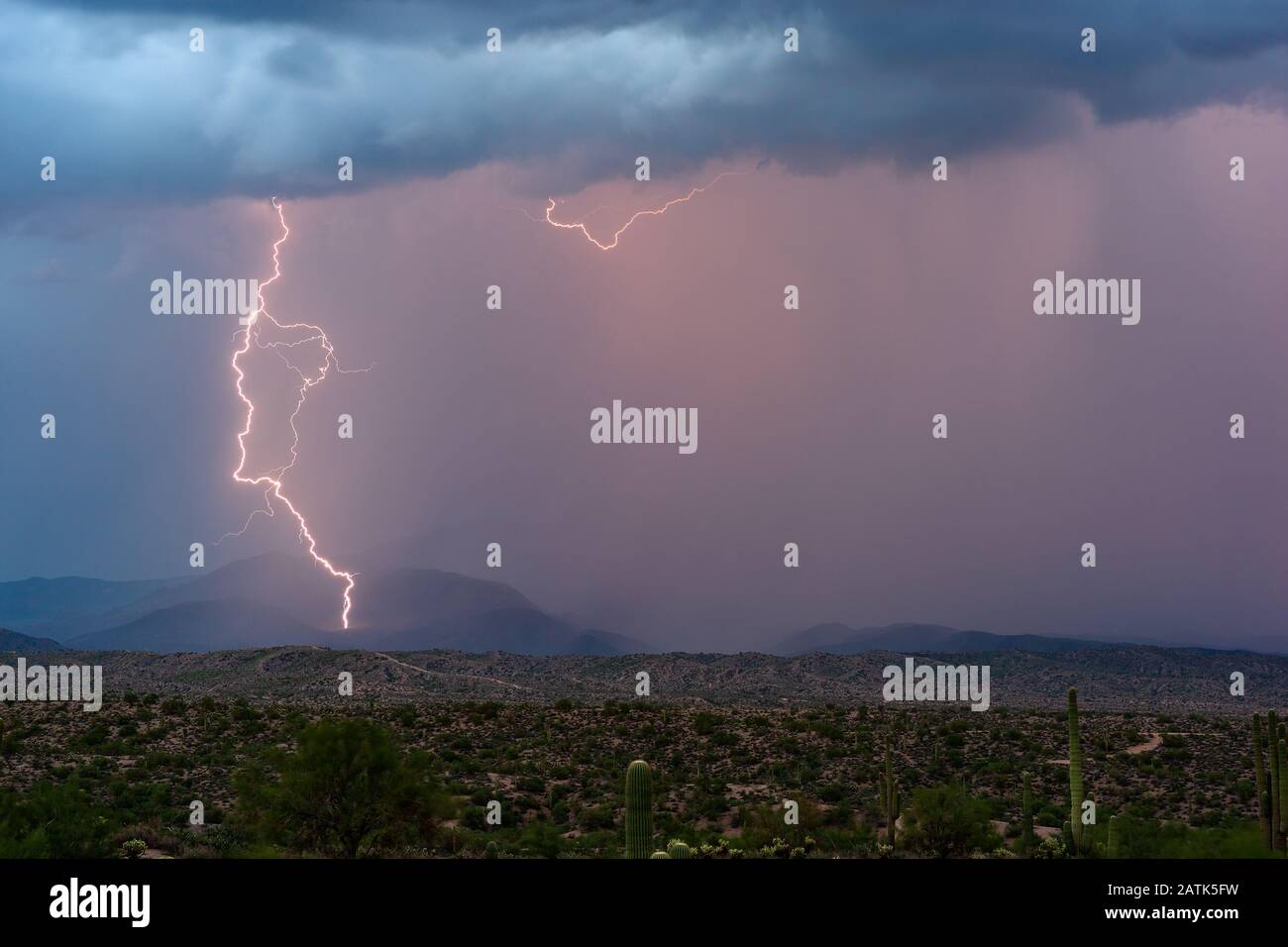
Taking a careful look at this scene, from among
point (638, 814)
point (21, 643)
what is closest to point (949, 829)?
point (638, 814)

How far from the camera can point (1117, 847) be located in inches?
1004

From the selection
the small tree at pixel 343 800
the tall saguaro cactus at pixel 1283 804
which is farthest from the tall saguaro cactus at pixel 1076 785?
the small tree at pixel 343 800

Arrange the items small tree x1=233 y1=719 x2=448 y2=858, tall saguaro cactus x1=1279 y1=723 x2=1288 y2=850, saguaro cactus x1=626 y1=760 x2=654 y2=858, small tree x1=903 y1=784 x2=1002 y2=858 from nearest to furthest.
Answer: saguaro cactus x1=626 y1=760 x2=654 y2=858
tall saguaro cactus x1=1279 y1=723 x2=1288 y2=850
small tree x1=233 y1=719 x2=448 y2=858
small tree x1=903 y1=784 x2=1002 y2=858

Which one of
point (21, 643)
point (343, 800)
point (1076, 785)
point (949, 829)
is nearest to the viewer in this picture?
point (1076, 785)

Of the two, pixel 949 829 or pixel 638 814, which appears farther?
pixel 949 829

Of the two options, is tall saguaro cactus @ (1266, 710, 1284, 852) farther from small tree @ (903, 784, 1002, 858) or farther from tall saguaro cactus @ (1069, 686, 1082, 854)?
small tree @ (903, 784, 1002, 858)

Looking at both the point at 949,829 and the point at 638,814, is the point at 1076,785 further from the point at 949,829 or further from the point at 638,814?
the point at 638,814

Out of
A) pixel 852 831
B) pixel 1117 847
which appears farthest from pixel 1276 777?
A: pixel 852 831

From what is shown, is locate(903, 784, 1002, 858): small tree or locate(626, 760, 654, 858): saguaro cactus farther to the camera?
locate(903, 784, 1002, 858): small tree

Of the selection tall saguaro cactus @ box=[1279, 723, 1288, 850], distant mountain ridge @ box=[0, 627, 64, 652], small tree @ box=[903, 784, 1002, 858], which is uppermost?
distant mountain ridge @ box=[0, 627, 64, 652]

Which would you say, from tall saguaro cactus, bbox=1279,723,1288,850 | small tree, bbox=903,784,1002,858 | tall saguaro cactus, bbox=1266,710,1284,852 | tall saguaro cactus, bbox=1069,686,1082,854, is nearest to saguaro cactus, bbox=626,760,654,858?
tall saguaro cactus, bbox=1069,686,1082,854

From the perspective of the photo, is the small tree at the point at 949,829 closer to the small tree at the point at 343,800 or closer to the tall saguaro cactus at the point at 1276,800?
the tall saguaro cactus at the point at 1276,800
